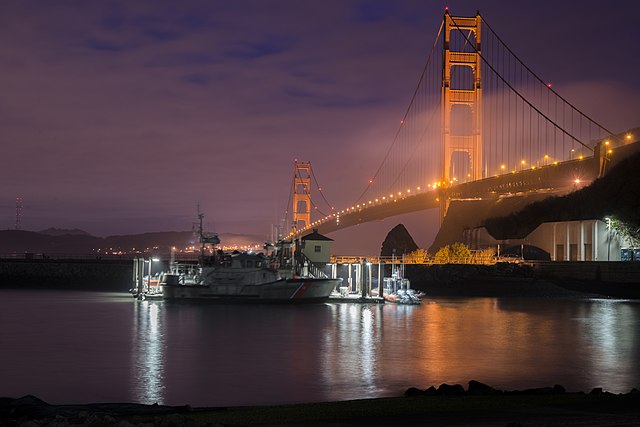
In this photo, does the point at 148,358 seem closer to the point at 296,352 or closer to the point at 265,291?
the point at 296,352

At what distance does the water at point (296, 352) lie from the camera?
18.0 metres

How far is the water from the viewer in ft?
59.0

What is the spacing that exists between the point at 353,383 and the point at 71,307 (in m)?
31.1

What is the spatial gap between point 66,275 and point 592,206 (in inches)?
1889

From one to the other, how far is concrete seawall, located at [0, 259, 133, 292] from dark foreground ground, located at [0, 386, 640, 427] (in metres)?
62.7

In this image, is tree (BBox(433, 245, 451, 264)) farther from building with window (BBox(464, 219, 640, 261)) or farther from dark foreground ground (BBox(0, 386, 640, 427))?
dark foreground ground (BBox(0, 386, 640, 427))

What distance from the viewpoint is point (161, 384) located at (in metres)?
18.2

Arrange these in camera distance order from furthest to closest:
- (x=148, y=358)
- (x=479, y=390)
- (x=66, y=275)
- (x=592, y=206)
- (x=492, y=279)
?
(x=66, y=275), (x=592, y=206), (x=492, y=279), (x=148, y=358), (x=479, y=390)

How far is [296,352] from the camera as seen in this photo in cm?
2500

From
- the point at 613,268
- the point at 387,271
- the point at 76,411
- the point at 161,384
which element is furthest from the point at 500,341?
the point at 387,271

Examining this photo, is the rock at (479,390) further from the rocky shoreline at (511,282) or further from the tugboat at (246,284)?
the rocky shoreline at (511,282)

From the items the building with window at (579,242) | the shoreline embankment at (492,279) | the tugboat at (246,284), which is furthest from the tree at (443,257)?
the tugboat at (246,284)

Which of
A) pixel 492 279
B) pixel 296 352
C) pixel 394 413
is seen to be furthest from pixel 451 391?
pixel 492 279

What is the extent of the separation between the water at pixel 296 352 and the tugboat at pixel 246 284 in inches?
133
